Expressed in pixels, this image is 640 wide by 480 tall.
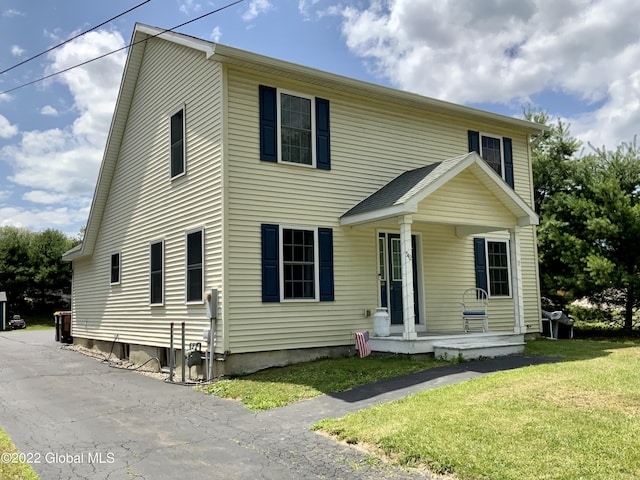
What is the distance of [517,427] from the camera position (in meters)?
Answer: 5.89

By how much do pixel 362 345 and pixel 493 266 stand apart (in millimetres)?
5232

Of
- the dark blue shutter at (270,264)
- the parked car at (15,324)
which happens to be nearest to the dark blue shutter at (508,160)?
the dark blue shutter at (270,264)

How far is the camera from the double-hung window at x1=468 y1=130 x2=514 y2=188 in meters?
14.8

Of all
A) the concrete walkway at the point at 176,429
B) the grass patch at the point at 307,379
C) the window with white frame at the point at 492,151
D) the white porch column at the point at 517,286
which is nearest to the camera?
the concrete walkway at the point at 176,429

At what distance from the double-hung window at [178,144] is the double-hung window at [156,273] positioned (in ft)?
5.91

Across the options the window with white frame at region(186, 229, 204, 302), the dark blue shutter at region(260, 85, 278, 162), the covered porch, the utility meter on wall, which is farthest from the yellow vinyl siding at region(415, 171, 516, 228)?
the window with white frame at region(186, 229, 204, 302)

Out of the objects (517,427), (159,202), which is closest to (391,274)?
(159,202)

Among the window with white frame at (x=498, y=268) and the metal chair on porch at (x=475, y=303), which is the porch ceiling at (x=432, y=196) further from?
the window with white frame at (x=498, y=268)

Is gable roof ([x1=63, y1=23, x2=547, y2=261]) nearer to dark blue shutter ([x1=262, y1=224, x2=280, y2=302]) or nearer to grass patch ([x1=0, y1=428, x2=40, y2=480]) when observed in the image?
dark blue shutter ([x1=262, y1=224, x2=280, y2=302])

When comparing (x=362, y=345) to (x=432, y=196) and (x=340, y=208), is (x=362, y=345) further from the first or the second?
(x=432, y=196)

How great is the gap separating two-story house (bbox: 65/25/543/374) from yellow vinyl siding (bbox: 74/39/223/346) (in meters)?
0.06

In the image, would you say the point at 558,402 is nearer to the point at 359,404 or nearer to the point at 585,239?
the point at 359,404

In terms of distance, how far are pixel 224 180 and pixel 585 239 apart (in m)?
12.8

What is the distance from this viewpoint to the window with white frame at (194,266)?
11.2 meters
